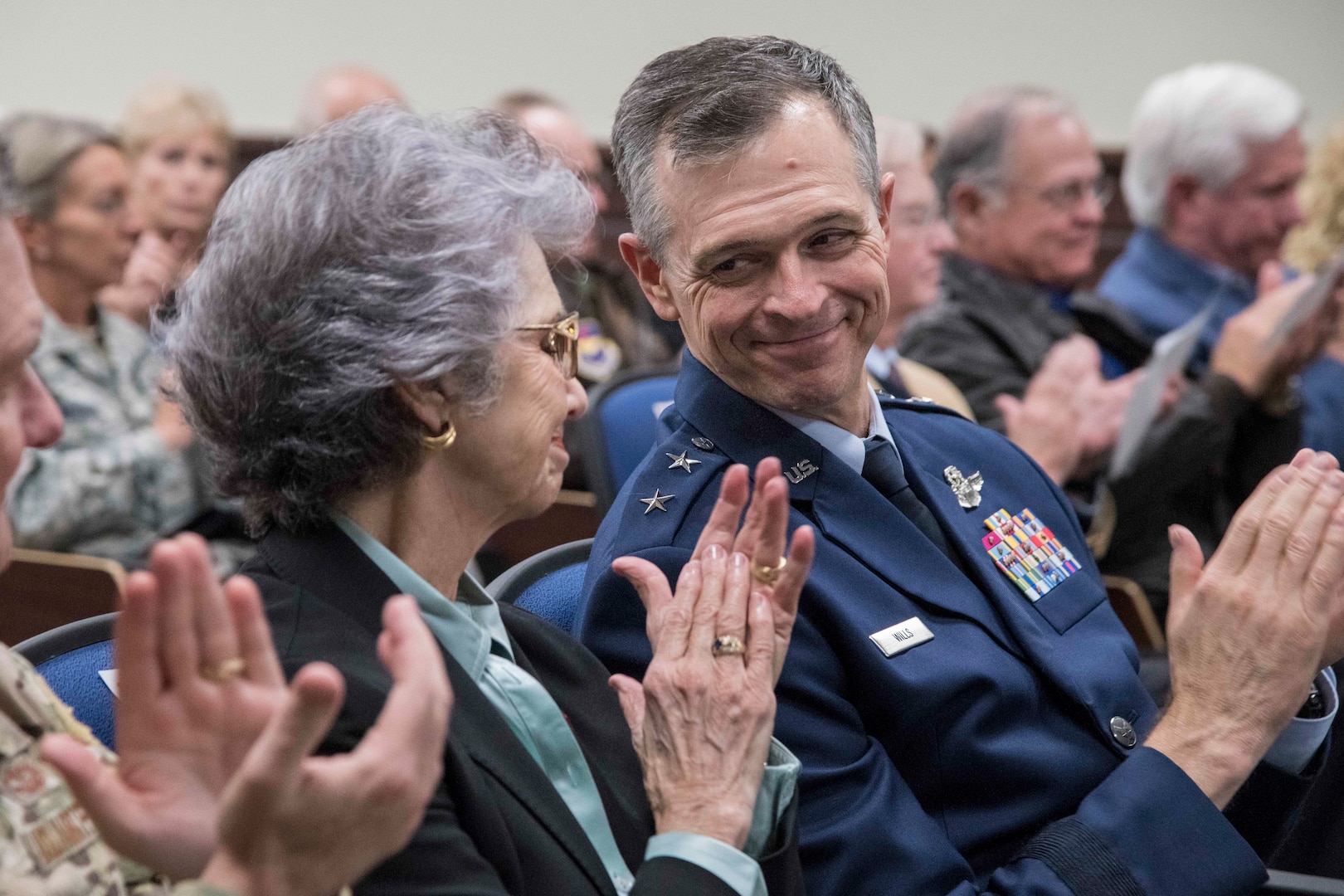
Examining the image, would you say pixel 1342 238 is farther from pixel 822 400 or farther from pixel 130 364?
pixel 130 364

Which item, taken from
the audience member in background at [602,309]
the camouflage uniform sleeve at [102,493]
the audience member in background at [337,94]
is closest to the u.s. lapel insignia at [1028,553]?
the camouflage uniform sleeve at [102,493]

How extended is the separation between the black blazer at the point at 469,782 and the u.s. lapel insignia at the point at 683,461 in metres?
0.35

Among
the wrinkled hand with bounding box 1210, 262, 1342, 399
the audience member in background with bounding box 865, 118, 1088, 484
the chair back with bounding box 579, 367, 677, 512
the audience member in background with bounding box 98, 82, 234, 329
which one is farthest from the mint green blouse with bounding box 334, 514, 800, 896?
the audience member in background with bounding box 98, 82, 234, 329

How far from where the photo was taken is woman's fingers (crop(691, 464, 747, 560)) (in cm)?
136

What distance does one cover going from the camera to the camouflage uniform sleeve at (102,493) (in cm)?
287

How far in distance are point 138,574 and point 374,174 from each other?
0.53m

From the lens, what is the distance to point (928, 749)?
1494 millimetres

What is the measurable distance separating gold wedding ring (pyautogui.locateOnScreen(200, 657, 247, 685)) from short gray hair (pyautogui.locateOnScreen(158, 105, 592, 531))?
1.30 feet

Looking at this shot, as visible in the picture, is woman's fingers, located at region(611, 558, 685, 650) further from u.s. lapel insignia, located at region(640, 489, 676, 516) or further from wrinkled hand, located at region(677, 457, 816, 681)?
u.s. lapel insignia, located at region(640, 489, 676, 516)

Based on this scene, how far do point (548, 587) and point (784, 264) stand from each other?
0.52 metres

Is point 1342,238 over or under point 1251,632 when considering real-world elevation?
under

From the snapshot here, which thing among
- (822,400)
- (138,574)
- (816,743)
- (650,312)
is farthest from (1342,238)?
(138,574)

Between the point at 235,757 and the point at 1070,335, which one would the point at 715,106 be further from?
the point at 1070,335

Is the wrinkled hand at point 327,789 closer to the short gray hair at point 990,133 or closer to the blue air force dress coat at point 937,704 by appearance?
the blue air force dress coat at point 937,704
